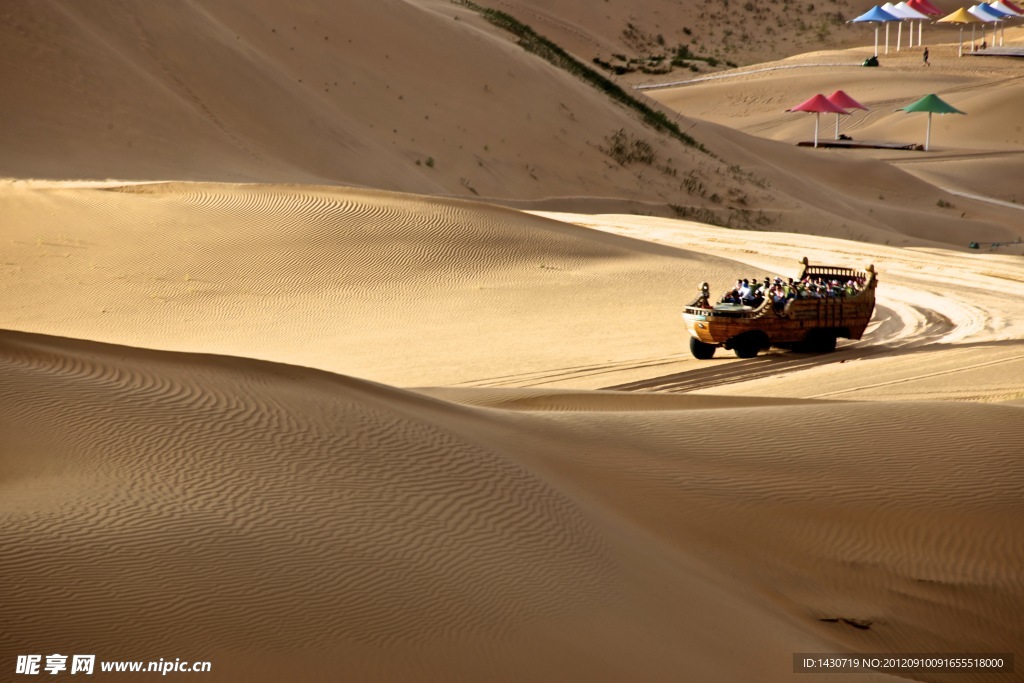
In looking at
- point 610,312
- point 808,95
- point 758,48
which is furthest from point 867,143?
point 610,312

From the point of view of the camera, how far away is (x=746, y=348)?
13.7 meters

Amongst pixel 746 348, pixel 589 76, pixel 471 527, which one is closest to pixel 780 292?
pixel 746 348

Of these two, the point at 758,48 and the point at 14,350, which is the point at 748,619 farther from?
the point at 758,48

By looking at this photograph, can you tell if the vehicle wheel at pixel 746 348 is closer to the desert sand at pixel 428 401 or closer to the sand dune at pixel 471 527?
the desert sand at pixel 428 401

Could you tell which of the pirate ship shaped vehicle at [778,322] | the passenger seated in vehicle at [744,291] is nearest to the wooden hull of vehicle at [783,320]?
the pirate ship shaped vehicle at [778,322]

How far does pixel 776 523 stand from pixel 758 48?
208ft

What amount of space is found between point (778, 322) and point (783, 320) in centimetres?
6

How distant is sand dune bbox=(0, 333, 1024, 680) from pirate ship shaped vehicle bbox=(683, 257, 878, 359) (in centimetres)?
425

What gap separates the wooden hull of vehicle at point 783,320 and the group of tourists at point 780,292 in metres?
0.07

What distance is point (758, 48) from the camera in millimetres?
67250

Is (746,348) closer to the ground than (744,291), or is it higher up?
closer to the ground

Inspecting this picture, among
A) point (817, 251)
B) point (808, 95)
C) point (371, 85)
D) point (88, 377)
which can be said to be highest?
point (808, 95)

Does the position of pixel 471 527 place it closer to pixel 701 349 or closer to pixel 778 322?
pixel 701 349

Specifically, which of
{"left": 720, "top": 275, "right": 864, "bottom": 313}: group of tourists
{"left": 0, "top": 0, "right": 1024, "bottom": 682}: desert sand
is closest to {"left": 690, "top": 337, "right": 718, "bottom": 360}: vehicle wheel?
{"left": 0, "top": 0, "right": 1024, "bottom": 682}: desert sand
